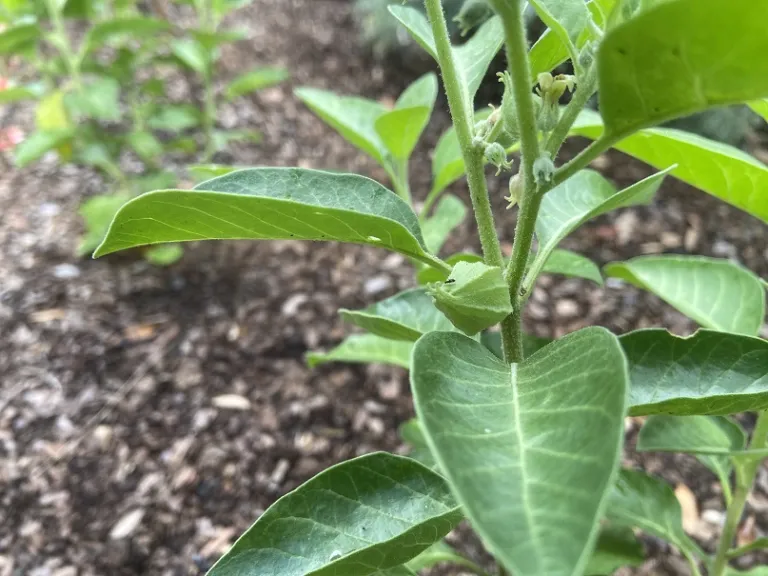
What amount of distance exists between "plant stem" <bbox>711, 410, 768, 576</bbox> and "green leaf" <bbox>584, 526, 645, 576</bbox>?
11 centimetres

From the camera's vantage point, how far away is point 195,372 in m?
1.70

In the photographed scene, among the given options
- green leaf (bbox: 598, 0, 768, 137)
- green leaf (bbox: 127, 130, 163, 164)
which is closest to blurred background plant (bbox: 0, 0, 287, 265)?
green leaf (bbox: 127, 130, 163, 164)

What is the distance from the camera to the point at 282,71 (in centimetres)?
215

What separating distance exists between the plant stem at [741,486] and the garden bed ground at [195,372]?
356 millimetres

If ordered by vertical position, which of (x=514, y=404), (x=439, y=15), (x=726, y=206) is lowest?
(x=726, y=206)

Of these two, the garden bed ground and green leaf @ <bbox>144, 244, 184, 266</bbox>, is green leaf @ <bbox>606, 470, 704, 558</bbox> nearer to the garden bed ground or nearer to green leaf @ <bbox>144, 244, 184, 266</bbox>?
the garden bed ground

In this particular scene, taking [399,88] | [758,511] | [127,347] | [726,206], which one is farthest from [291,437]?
[399,88]

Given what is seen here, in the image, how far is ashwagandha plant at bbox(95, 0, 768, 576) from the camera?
1.17 feet

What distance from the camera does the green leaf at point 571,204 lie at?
613 mm

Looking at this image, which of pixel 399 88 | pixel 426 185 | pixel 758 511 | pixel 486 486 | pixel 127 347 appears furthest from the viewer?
pixel 399 88

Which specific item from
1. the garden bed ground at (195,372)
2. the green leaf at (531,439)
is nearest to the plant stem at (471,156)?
the green leaf at (531,439)

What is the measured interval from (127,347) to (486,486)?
163 centimetres

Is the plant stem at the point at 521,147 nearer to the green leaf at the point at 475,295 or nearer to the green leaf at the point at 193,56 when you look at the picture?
the green leaf at the point at 475,295

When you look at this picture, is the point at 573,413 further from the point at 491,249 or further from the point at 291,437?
the point at 291,437
